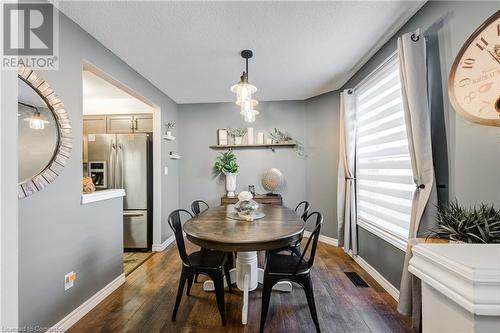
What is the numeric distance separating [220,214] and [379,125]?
6.45ft

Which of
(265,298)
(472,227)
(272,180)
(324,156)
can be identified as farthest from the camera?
(272,180)

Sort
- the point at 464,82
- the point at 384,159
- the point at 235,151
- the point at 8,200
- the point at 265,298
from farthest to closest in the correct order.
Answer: the point at 235,151 → the point at 384,159 → the point at 265,298 → the point at 464,82 → the point at 8,200

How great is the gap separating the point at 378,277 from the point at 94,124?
471cm

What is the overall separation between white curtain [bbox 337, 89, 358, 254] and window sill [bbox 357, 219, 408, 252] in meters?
0.22

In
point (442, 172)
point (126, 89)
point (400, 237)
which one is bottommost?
point (400, 237)

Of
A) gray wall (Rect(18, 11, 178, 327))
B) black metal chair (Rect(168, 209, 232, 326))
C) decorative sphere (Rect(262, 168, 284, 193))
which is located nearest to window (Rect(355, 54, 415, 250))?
decorative sphere (Rect(262, 168, 284, 193))

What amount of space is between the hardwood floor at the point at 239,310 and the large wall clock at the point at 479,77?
1607mm

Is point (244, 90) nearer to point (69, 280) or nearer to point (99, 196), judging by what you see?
point (99, 196)

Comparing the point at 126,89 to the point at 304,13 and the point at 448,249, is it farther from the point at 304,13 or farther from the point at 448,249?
the point at 448,249

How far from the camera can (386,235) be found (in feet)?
7.40

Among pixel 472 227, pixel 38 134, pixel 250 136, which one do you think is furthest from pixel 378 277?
pixel 38 134

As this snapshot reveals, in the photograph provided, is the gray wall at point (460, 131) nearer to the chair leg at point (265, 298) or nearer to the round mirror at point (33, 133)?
the chair leg at point (265, 298)

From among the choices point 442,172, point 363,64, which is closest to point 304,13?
point 363,64

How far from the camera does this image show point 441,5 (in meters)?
1.59
